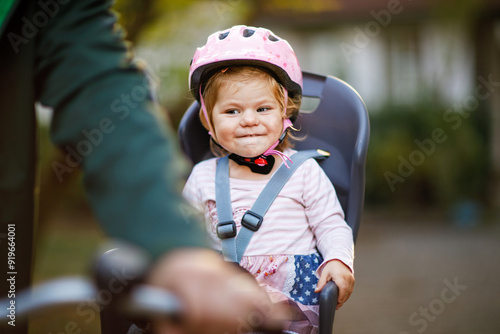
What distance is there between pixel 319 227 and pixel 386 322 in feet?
9.89

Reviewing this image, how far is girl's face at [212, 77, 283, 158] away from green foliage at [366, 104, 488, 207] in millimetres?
7517

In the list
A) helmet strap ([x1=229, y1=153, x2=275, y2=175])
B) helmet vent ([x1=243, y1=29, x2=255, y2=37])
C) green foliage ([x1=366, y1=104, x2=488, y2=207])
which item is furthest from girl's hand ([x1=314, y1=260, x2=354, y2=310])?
green foliage ([x1=366, y1=104, x2=488, y2=207])

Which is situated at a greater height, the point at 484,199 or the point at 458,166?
the point at 458,166

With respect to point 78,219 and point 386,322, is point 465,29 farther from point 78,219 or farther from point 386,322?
point 78,219

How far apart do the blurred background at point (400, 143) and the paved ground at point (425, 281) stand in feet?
0.06

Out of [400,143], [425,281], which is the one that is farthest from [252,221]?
[400,143]

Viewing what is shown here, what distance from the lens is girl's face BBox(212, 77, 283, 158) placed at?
7.11ft

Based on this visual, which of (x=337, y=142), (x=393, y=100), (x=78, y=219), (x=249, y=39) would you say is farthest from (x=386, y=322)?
(x=78, y=219)

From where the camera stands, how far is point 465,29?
9.60m

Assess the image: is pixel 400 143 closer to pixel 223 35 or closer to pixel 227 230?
pixel 223 35

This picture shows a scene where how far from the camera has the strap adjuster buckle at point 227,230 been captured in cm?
208

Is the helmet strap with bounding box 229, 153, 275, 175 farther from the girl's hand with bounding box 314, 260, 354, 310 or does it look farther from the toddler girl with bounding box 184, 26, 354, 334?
the girl's hand with bounding box 314, 260, 354, 310

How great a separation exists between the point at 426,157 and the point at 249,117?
26.5 feet

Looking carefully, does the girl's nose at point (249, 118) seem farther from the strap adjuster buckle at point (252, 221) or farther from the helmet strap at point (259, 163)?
the strap adjuster buckle at point (252, 221)
